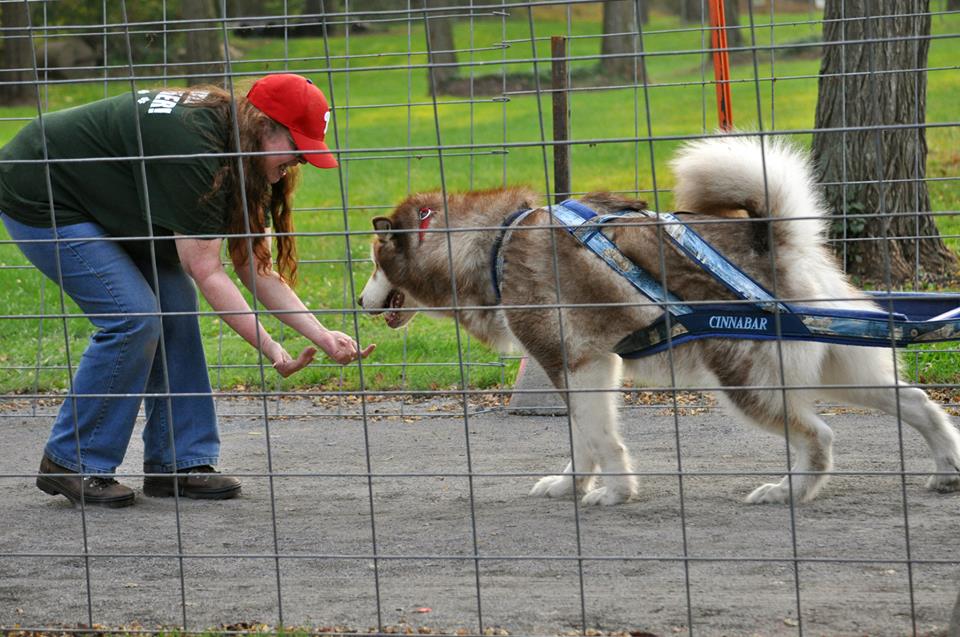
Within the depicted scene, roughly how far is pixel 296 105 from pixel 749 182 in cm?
175

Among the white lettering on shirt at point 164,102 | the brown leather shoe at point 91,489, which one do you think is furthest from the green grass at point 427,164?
the brown leather shoe at point 91,489

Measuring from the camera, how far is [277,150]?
427 centimetres

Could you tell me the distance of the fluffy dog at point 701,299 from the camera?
4473mm

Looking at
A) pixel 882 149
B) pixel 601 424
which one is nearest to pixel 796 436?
pixel 601 424

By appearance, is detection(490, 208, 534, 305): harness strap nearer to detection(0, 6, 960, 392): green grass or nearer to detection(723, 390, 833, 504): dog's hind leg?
detection(0, 6, 960, 392): green grass

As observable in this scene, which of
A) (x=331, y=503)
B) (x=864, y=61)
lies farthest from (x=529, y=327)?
(x=864, y=61)

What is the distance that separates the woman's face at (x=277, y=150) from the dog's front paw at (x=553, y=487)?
66.3 inches

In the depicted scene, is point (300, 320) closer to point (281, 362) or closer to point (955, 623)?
point (281, 362)

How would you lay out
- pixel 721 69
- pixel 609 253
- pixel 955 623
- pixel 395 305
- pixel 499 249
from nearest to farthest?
pixel 955 623
pixel 609 253
pixel 499 249
pixel 395 305
pixel 721 69

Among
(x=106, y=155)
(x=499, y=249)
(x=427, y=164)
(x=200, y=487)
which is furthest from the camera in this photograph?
(x=427, y=164)

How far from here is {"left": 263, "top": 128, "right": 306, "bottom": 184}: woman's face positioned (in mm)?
4223

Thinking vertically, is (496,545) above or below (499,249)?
below

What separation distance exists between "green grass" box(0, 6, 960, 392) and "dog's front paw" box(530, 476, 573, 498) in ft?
2.35

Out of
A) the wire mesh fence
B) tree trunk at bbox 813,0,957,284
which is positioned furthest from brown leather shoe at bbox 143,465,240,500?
tree trunk at bbox 813,0,957,284
